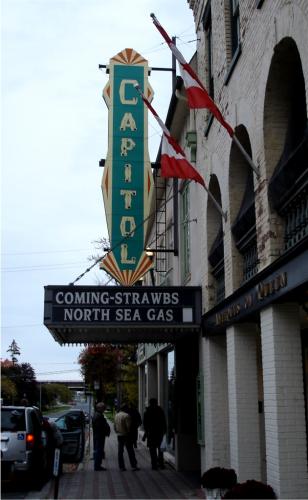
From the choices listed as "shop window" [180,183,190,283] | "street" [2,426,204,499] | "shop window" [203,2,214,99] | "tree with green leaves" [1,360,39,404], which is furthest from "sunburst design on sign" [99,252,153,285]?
"tree with green leaves" [1,360,39,404]

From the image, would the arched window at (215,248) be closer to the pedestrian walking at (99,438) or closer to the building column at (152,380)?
the pedestrian walking at (99,438)

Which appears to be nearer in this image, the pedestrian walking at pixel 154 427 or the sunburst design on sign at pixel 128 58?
the pedestrian walking at pixel 154 427

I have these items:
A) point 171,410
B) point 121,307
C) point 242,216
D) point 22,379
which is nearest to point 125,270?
point 121,307

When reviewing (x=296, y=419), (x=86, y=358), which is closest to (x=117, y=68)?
(x=296, y=419)

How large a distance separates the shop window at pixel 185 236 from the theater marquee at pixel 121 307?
2.49 meters

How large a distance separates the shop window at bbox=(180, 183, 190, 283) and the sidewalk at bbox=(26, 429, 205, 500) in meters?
4.73

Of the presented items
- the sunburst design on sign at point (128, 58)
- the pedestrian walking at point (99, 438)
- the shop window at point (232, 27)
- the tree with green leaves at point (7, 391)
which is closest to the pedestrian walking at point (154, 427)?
the pedestrian walking at point (99, 438)

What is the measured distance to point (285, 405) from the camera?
780cm

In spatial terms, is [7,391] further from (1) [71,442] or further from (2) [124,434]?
(2) [124,434]

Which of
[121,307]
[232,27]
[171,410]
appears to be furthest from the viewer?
[171,410]

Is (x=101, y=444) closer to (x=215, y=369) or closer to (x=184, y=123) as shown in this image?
(x=215, y=369)

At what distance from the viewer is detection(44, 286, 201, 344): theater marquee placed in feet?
41.5

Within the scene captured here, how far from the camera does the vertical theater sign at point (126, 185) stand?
16.0 m

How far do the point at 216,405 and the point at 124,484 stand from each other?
3244mm
